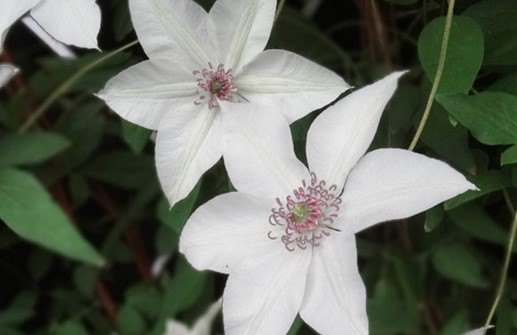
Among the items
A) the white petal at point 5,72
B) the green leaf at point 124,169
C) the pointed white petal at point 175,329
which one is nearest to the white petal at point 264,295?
the white petal at point 5,72

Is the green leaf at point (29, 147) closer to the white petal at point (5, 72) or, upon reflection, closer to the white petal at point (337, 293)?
the white petal at point (5, 72)

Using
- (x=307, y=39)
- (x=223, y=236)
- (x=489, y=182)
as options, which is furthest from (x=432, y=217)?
(x=307, y=39)

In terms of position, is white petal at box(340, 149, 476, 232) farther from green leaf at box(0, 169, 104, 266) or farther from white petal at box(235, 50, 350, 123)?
green leaf at box(0, 169, 104, 266)

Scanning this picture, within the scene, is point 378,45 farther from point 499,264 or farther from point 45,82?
point 45,82

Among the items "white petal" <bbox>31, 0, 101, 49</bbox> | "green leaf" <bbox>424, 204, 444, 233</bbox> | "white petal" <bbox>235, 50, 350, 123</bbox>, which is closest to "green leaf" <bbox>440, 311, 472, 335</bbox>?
"green leaf" <bbox>424, 204, 444, 233</bbox>

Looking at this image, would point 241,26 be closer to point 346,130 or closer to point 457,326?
point 346,130

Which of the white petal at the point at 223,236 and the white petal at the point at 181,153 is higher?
the white petal at the point at 181,153

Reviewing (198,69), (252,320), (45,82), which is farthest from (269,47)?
(45,82)
